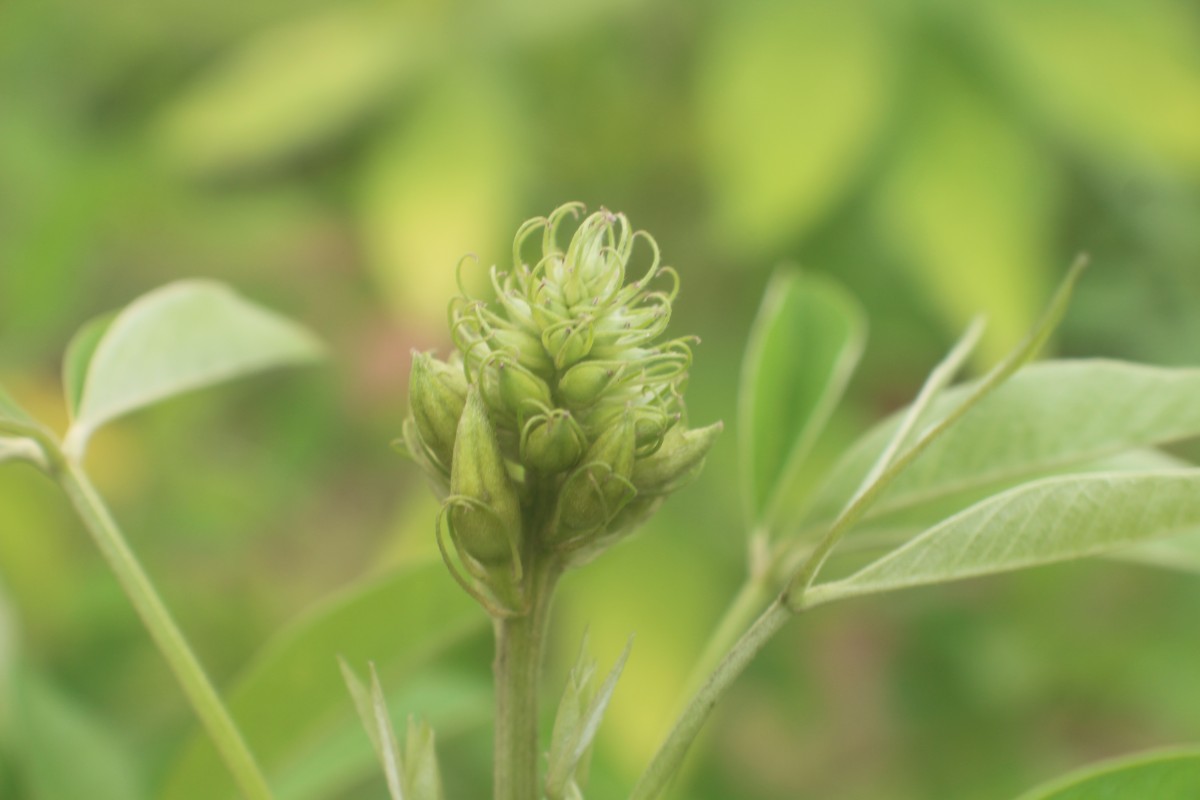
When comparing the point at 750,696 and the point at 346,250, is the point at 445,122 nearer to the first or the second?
the point at 346,250

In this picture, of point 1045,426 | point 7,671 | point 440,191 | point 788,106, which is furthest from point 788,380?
point 440,191

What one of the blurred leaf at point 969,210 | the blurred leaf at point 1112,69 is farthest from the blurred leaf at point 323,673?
the blurred leaf at point 1112,69

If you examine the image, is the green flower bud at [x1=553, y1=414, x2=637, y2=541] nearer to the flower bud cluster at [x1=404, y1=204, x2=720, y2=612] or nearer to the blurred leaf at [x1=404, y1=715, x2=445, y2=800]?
the flower bud cluster at [x1=404, y1=204, x2=720, y2=612]

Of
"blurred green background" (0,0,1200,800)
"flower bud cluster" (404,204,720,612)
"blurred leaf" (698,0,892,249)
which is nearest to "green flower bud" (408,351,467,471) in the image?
"flower bud cluster" (404,204,720,612)

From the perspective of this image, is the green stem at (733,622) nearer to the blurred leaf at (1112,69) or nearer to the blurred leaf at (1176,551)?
the blurred leaf at (1176,551)

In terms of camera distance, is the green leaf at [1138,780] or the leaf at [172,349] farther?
the leaf at [172,349]

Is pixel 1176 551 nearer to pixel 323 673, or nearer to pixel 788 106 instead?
pixel 323 673
